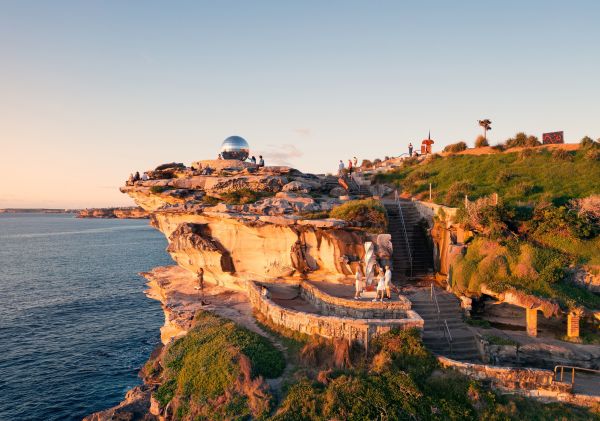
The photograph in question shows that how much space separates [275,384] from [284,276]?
35.4ft

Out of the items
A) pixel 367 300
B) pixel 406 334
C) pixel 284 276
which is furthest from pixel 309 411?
pixel 284 276

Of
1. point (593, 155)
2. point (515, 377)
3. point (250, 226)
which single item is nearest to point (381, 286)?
point (515, 377)

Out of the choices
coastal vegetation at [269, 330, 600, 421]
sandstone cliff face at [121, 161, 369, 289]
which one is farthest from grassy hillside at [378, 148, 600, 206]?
coastal vegetation at [269, 330, 600, 421]

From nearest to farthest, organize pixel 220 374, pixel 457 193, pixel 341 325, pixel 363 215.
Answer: pixel 220 374, pixel 341 325, pixel 363 215, pixel 457 193

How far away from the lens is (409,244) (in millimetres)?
28328

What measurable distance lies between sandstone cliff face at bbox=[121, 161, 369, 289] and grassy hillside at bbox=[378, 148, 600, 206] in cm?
1075

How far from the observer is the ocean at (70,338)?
22.7 meters

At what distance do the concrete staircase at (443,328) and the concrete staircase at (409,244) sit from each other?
341cm

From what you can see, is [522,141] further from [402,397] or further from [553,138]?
[402,397]

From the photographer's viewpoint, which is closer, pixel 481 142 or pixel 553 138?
pixel 553 138

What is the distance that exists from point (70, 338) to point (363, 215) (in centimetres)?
2792

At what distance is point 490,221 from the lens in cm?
2278

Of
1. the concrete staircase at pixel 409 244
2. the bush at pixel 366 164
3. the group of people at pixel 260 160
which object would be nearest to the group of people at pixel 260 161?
the group of people at pixel 260 160

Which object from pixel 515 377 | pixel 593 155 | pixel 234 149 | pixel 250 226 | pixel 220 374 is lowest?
pixel 220 374
